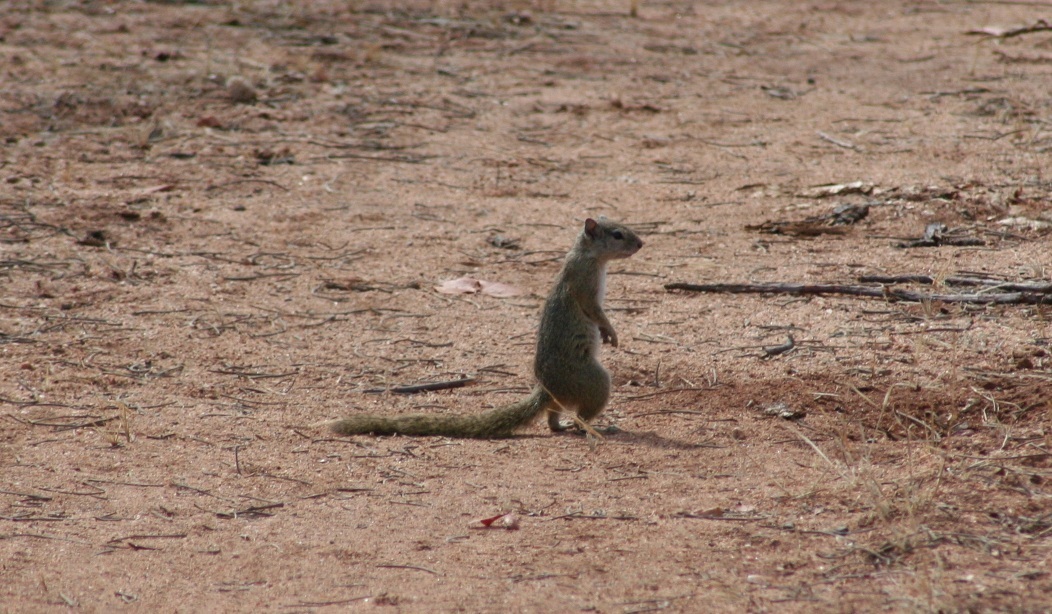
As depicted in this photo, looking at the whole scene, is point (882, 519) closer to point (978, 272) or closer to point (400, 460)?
point (400, 460)

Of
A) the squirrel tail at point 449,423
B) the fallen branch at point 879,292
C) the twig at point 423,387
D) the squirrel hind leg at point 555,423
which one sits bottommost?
the squirrel hind leg at point 555,423

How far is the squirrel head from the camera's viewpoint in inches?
214

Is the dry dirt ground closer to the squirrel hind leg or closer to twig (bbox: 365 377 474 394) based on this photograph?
twig (bbox: 365 377 474 394)

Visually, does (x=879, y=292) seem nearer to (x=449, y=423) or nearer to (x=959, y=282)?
(x=959, y=282)

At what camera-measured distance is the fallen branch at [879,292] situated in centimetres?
554

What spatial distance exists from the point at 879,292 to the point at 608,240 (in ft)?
4.75

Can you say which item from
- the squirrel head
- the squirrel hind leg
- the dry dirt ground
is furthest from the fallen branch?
the squirrel hind leg

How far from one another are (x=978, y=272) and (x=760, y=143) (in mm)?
2832

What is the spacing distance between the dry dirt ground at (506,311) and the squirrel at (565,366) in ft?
0.35

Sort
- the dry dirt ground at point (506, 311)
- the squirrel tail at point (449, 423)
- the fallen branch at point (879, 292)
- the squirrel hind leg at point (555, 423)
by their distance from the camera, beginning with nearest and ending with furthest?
the dry dirt ground at point (506, 311)
the squirrel tail at point (449, 423)
the squirrel hind leg at point (555, 423)
the fallen branch at point (879, 292)

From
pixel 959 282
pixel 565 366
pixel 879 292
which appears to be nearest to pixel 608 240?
pixel 565 366

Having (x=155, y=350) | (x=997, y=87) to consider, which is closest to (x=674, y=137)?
(x=997, y=87)

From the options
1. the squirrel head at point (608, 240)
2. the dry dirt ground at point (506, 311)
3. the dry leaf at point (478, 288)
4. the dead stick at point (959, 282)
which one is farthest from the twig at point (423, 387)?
the dead stick at point (959, 282)

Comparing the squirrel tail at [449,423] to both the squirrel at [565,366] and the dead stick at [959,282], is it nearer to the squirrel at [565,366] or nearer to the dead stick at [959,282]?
the squirrel at [565,366]
